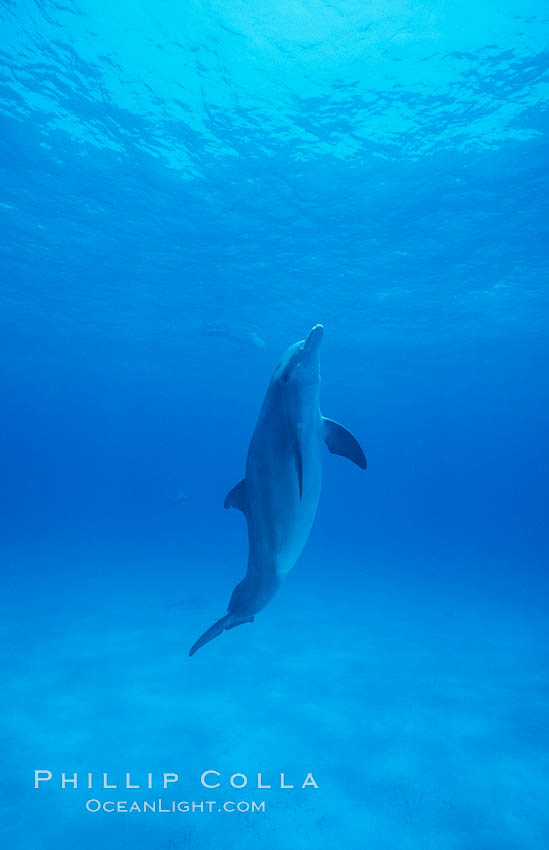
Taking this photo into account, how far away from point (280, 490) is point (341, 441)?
0.62 metres

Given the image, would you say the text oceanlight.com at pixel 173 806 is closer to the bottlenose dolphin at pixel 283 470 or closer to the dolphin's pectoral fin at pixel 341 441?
the bottlenose dolphin at pixel 283 470

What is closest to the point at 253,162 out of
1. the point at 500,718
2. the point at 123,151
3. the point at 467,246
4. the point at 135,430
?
the point at 123,151

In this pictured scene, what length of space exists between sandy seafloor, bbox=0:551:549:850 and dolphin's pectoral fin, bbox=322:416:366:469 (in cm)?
563

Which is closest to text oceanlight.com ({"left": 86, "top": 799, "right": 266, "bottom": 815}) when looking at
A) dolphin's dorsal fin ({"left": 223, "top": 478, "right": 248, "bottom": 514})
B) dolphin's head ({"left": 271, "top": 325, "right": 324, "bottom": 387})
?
dolphin's dorsal fin ({"left": 223, "top": 478, "right": 248, "bottom": 514})

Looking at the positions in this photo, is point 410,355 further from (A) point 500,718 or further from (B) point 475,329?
(A) point 500,718

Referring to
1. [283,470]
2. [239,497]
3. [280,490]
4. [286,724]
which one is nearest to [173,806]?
[286,724]

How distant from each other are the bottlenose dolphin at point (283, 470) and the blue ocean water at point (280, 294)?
4888 millimetres

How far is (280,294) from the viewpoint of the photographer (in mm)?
25359

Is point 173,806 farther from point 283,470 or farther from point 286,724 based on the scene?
point 283,470

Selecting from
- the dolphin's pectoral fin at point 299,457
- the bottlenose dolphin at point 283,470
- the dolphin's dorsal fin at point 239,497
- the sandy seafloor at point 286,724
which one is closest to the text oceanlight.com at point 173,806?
the sandy seafloor at point 286,724

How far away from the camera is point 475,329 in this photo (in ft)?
98.4

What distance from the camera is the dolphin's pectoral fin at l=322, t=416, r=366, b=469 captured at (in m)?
3.51

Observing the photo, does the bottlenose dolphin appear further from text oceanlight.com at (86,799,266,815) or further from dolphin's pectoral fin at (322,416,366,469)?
text oceanlight.com at (86,799,266,815)

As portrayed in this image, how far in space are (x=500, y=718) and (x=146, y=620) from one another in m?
10.7
